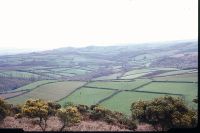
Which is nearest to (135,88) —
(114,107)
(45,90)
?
(114,107)

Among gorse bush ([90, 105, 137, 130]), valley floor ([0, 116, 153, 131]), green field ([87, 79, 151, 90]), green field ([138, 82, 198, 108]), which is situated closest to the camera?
valley floor ([0, 116, 153, 131])

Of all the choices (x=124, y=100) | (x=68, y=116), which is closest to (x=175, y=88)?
(x=124, y=100)

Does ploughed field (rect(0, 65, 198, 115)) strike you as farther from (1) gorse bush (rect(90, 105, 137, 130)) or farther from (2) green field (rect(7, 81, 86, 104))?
(1) gorse bush (rect(90, 105, 137, 130))

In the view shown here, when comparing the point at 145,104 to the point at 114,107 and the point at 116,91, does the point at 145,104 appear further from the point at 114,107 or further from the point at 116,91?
the point at 116,91

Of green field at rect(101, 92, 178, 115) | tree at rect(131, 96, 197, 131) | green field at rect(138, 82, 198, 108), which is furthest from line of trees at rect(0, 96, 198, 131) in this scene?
green field at rect(138, 82, 198, 108)

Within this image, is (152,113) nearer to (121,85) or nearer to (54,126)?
(54,126)

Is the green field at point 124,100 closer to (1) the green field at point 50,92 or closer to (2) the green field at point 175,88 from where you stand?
(2) the green field at point 175,88
